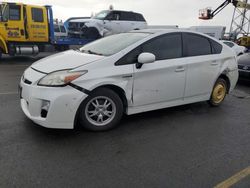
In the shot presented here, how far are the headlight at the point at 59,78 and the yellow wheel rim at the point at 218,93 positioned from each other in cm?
309

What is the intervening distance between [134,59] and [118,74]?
0.41 meters

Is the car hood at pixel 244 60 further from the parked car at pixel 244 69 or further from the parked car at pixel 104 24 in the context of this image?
the parked car at pixel 104 24

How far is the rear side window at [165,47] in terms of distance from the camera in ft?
13.7

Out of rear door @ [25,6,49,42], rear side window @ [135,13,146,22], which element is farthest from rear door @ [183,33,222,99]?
rear side window @ [135,13,146,22]

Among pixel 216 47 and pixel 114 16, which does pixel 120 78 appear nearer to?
pixel 216 47

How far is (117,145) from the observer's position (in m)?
3.42

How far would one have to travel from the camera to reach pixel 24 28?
11570 millimetres

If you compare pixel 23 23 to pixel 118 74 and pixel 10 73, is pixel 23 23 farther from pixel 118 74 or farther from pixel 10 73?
pixel 118 74

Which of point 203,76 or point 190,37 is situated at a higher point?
point 190,37

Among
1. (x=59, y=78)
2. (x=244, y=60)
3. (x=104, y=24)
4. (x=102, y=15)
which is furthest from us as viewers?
(x=102, y=15)

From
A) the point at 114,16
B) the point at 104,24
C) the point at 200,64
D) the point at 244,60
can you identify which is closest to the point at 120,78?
the point at 200,64

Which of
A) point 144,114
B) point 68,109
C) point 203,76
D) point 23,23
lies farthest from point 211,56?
point 23,23

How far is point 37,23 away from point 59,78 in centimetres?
973

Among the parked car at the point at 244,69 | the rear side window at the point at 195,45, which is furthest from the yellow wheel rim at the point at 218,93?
the parked car at the point at 244,69
